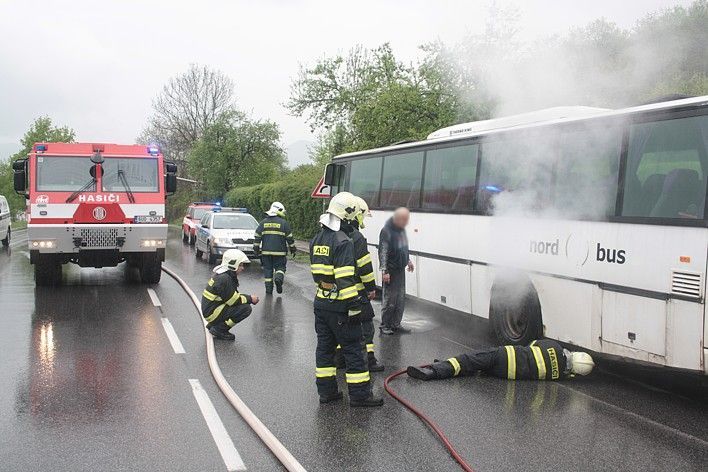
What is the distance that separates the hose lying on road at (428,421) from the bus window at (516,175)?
2.69 meters

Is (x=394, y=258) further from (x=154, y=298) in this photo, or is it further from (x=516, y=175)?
(x=154, y=298)

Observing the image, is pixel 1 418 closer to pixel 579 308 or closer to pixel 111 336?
pixel 111 336

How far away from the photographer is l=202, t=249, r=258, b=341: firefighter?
8.78 metres

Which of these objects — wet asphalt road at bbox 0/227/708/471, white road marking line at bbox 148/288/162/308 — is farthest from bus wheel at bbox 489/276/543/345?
white road marking line at bbox 148/288/162/308

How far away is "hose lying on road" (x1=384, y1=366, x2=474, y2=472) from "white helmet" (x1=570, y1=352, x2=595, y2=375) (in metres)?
1.73

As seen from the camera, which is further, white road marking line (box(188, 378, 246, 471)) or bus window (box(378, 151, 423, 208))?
bus window (box(378, 151, 423, 208))

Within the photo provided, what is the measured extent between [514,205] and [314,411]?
397 cm

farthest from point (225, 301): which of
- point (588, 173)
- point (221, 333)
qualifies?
point (588, 173)

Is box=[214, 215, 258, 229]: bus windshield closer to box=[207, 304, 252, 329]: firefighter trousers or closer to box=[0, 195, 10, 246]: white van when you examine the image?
box=[0, 195, 10, 246]: white van

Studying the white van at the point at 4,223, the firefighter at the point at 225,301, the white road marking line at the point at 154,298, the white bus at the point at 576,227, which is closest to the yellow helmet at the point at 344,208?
the white bus at the point at 576,227

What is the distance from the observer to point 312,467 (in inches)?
178

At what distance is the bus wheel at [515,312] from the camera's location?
7.94 metres

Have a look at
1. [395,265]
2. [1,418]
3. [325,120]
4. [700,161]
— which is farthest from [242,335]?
[325,120]

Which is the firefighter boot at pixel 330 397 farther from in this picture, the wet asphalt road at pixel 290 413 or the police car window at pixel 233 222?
the police car window at pixel 233 222
